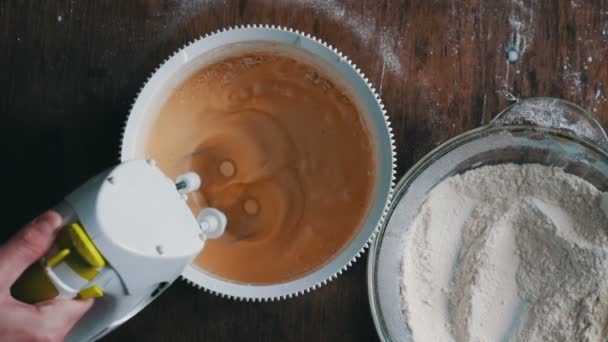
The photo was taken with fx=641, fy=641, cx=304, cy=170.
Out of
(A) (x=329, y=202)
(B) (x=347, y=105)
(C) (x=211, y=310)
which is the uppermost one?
(B) (x=347, y=105)

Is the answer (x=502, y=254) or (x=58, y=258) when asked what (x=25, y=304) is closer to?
(x=58, y=258)

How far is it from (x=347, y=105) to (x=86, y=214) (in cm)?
35

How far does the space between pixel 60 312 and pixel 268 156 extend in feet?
1.08

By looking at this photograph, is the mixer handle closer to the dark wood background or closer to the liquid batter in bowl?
the dark wood background

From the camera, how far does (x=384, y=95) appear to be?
0.80m

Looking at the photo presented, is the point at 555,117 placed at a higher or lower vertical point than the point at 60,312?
higher

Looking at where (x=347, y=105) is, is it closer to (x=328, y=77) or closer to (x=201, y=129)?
(x=328, y=77)

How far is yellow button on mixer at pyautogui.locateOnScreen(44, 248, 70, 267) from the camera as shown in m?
0.54

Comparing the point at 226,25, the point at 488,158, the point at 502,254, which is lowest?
the point at 502,254

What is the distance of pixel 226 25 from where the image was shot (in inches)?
31.9

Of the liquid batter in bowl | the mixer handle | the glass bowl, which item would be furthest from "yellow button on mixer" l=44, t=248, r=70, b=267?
the mixer handle

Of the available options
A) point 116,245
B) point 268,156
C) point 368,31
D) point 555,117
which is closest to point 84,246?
point 116,245

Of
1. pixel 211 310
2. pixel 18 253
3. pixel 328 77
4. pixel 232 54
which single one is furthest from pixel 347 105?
pixel 18 253

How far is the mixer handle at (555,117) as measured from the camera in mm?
797
